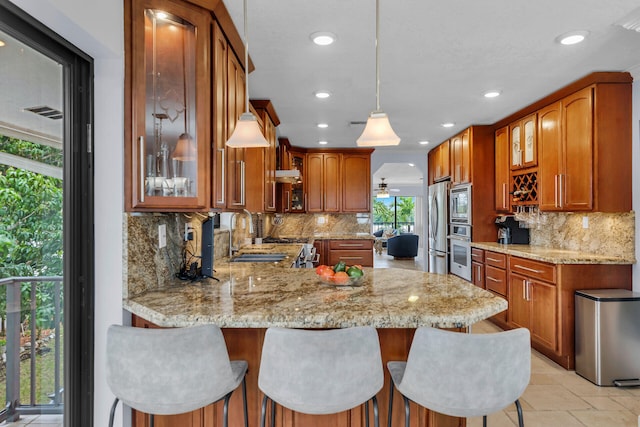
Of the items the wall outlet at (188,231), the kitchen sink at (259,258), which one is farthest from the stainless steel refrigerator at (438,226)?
the wall outlet at (188,231)

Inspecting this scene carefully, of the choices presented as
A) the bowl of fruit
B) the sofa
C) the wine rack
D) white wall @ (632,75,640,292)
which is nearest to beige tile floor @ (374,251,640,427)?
white wall @ (632,75,640,292)

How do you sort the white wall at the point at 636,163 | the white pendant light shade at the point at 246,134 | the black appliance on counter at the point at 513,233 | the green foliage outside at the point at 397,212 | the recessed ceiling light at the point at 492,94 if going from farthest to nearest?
the green foliage outside at the point at 397,212
the black appliance on counter at the point at 513,233
the recessed ceiling light at the point at 492,94
the white wall at the point at 636,163
the white pendant light shade at the point at 246,134

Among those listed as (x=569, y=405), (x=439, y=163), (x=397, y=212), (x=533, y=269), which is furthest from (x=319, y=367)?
(x=397, y=212)

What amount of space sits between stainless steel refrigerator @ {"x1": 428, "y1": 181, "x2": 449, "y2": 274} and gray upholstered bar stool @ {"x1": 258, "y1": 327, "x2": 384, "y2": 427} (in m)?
4.80

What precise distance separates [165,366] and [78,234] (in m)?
0.76

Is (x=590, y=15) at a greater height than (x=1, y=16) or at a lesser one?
greater

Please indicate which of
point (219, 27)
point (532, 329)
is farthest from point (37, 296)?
point (532, 329)

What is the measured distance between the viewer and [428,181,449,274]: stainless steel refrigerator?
589cm

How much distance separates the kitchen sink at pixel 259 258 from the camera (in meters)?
3.46

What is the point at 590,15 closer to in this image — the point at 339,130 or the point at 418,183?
the point at 339,130

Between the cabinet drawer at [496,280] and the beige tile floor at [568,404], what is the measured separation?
103cm

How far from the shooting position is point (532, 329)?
3652mm

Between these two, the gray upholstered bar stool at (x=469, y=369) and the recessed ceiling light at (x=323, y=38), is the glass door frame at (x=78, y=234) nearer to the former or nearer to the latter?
the recessed ceiling light at (x=323, y=38)

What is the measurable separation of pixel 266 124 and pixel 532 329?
3278mm
